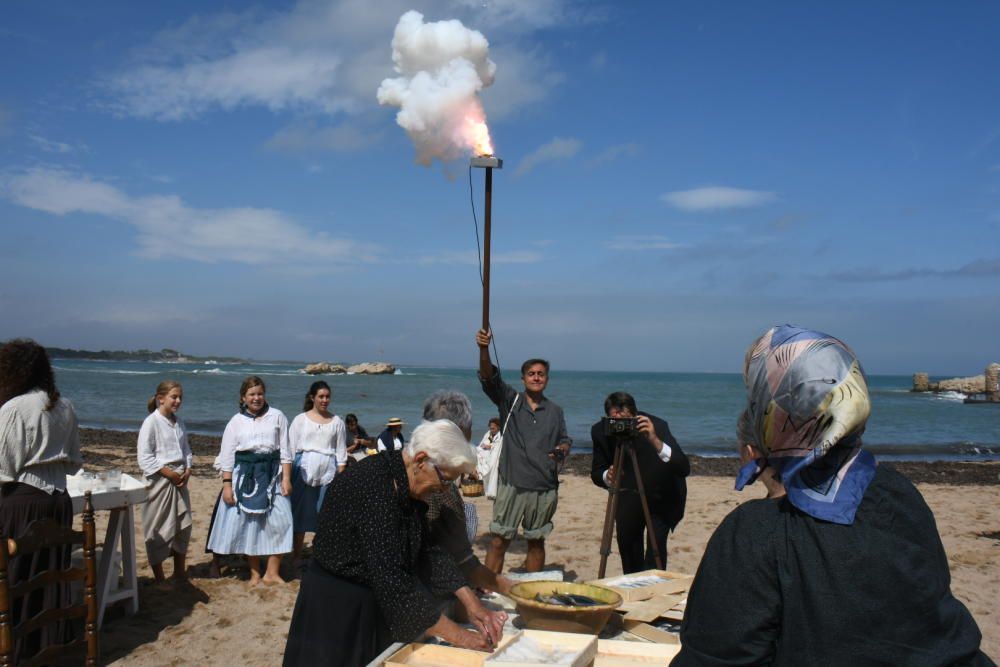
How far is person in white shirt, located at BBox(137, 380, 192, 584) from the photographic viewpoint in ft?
19.3

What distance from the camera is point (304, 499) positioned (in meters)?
6.64

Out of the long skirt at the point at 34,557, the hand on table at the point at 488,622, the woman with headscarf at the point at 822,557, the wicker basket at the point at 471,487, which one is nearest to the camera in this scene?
the woman with headscarf at the point at 822,557

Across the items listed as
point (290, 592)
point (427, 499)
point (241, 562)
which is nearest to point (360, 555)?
point (427, 499)

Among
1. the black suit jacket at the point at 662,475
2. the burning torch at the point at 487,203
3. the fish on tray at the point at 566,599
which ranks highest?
the burning torch at the point at 487,203

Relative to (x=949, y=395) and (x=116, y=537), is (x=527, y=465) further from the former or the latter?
(x=949, y=395)

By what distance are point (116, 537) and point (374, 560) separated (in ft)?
10.5

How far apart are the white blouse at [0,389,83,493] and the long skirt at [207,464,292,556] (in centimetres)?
206

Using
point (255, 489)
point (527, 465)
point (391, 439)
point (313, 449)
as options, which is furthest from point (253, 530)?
point (391, 439)

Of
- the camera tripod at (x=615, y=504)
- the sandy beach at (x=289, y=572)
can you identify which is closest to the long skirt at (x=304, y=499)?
the sandy beach at (x=289, y=572)

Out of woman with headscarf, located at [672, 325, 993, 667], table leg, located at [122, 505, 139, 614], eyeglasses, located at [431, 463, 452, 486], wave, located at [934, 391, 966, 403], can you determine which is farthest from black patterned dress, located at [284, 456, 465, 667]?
wave, located at [934, 391, 966, 403]

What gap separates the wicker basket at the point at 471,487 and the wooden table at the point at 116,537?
193 inches

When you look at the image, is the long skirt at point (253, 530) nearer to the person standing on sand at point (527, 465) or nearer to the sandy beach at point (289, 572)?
the sandy beach at point (289, 572)

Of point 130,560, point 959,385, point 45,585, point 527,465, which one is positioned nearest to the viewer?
point 45,585

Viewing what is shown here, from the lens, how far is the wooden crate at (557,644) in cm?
238
